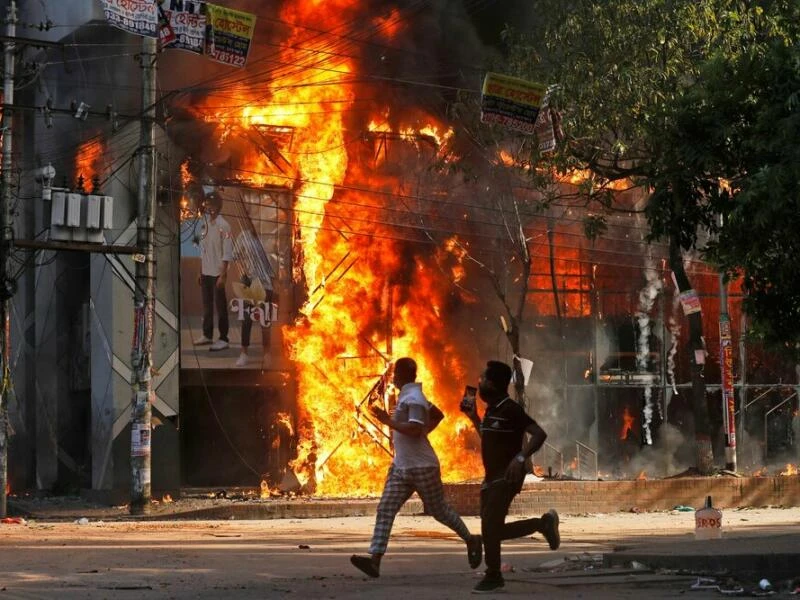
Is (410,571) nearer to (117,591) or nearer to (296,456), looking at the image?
(117,591)

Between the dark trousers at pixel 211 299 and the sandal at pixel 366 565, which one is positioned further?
the dark trousers at pixel 211 299

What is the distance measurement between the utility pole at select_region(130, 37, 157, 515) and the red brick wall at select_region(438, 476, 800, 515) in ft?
16.9

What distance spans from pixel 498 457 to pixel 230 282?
62.7 ft

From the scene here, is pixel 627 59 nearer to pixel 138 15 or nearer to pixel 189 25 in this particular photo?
pixel 189 25

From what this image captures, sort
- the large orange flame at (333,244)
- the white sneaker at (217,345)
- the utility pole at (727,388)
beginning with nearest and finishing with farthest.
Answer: the utility pole at (727,388) → the white sneaker at (217,345) → the large orange flame at (333,244)

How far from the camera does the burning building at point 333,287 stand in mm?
28609

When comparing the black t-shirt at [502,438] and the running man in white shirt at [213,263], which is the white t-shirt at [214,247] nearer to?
the running man in white shirt at [213,263]

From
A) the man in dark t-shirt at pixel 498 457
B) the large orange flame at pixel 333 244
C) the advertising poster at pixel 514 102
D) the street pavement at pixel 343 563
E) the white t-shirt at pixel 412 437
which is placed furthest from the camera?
the large orange flame at pixel 333 244

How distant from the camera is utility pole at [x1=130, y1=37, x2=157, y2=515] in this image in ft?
75.4

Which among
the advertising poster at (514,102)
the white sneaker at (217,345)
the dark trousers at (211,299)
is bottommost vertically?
the white sneaker at (217,345)

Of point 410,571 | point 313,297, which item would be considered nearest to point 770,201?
point 410,571

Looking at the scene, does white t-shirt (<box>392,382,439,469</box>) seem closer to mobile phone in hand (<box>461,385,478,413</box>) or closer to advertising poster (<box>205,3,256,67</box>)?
mobile phone in hand (<box>461,385,478,413</box>)

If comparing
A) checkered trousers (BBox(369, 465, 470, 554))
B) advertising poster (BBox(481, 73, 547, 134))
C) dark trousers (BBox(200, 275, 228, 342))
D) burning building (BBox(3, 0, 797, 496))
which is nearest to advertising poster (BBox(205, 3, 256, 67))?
advertising poster (BBox(481, 73, 547, 134))

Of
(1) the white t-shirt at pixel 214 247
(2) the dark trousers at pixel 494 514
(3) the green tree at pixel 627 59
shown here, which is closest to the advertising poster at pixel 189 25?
(3) the green tree at pixel 627 59
